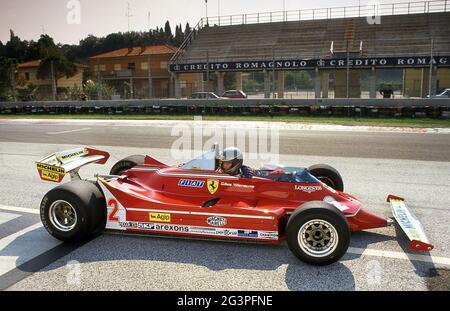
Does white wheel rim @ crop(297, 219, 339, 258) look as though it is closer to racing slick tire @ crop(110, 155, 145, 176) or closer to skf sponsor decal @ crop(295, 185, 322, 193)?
skf sponsor decal @ crop(295, 185, 322, 193)

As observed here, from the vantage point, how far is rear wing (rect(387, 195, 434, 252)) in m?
4.71

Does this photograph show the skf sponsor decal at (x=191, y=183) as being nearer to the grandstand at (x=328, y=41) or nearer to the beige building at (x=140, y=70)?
the grandstand at (x=328, y=41)

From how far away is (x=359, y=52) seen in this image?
34.2 meters

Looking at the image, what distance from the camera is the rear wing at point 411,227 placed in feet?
15.5

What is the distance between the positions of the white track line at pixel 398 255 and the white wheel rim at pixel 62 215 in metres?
3.52

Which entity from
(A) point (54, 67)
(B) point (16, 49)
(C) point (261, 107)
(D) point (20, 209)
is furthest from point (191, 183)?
(B) point (16, 49)

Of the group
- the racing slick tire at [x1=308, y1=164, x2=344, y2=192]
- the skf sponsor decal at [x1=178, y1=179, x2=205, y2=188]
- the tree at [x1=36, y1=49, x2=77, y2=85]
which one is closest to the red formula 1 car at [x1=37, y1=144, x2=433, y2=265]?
the skf sponsor decal at [x1=178, y1=179, x2=205, y2=188]

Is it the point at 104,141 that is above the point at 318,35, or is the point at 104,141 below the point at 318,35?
below

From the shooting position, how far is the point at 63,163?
6.20 meters

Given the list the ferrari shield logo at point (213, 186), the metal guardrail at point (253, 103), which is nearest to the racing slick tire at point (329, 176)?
the ferrari shield logo at point (213, 186)

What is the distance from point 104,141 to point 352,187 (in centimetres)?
996

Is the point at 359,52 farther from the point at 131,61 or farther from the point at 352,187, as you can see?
the point at 131,61

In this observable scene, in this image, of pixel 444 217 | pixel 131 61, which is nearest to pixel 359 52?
pixel 444 217
